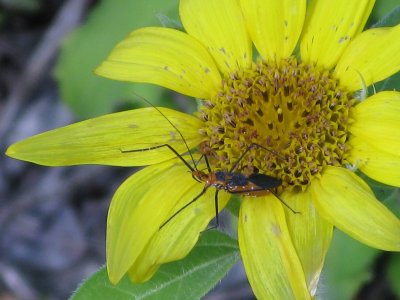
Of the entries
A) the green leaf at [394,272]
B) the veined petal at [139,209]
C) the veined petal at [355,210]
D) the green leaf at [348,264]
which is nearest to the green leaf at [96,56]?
the green leaf at [348,264]

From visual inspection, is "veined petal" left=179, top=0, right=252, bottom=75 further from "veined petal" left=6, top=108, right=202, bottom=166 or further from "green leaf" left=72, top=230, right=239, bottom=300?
"green leaf" left=72, top=230, right=239, bottom=300

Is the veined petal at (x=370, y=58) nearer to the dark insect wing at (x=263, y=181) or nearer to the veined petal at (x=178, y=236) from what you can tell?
the dark insect wing at (x=263, y=181)

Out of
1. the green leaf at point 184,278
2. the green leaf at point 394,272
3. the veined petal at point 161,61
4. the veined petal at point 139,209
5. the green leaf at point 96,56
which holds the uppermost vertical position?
the veined petal at point 161,61

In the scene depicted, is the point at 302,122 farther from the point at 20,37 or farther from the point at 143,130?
the point at 20,37

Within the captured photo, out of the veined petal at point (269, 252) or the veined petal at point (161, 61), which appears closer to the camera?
the veined petal at point (269, 252)

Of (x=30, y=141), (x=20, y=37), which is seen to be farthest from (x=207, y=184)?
(x=20, y=37)

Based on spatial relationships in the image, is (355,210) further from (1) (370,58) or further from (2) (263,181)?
(1) (370,58)
